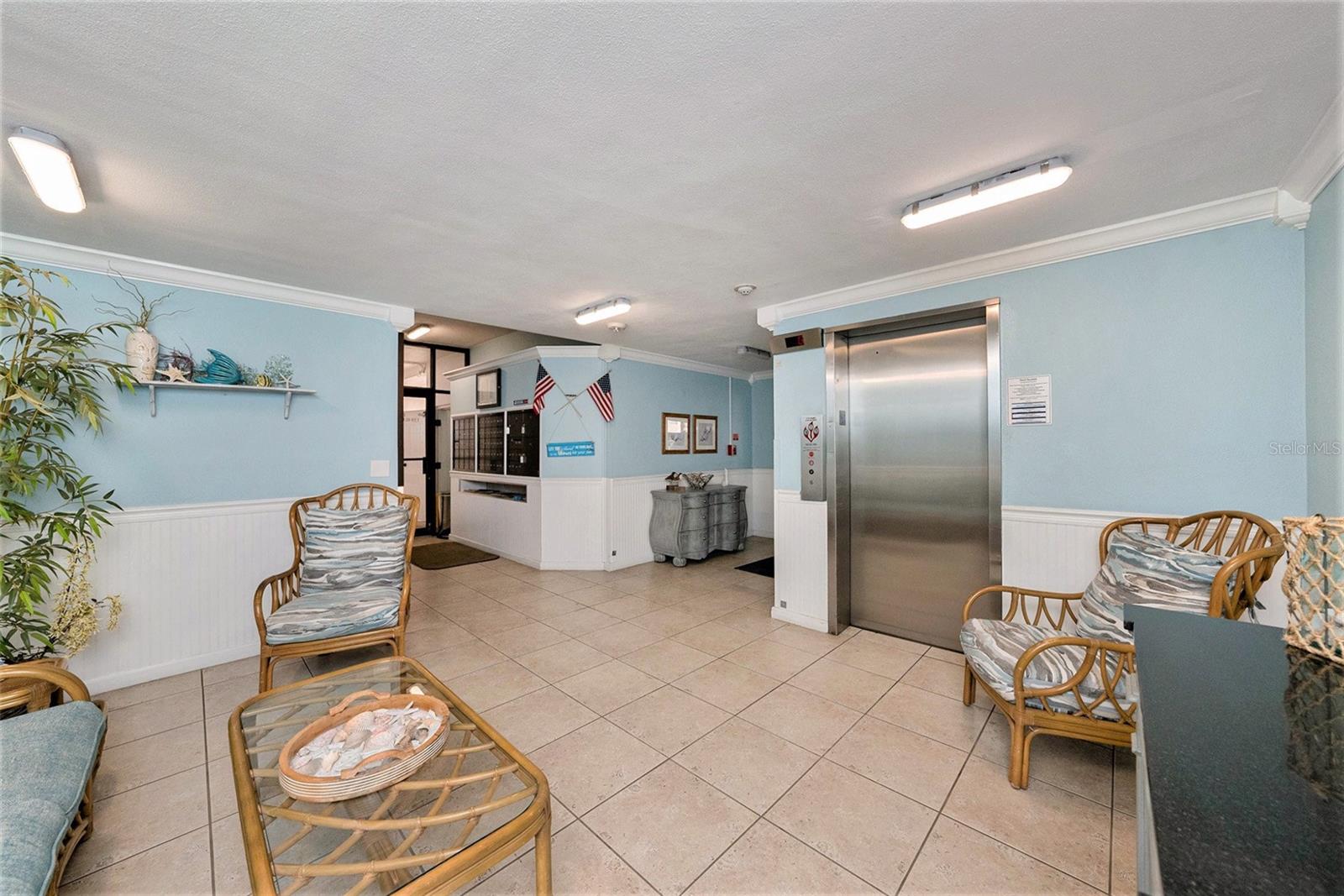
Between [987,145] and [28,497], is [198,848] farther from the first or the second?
[987,145]

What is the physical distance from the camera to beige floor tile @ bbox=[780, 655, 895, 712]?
267 centimetres

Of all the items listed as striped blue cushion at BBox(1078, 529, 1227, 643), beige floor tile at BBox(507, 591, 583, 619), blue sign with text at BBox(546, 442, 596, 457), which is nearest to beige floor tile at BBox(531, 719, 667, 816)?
beige floor tile at BBox(507, 591, 583, 619)

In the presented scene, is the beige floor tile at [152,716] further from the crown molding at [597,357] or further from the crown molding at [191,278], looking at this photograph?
the crown molding at [597,357]

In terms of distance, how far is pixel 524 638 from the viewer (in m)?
3.52

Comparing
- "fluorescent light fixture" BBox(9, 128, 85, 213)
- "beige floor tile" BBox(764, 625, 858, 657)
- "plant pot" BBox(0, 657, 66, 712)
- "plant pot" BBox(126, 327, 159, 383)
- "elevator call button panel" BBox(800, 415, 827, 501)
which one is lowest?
"beige floor tile" BBox(764, 625, 858, 657)

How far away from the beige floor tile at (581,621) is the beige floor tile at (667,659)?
Answer: 1.82 feet

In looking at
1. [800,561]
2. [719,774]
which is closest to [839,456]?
[800,561]

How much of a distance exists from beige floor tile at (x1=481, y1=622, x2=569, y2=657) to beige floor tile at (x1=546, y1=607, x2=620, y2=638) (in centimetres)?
6

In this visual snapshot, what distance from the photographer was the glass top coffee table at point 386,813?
1159 millimetres

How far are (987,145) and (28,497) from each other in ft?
16.0

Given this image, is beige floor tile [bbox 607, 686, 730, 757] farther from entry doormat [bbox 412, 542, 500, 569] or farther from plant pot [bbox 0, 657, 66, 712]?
entry doormat [bbox 412, 542, 500, 569]

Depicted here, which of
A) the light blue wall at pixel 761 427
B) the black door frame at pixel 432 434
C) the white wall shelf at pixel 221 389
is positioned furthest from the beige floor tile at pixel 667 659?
the black door frame at pixel 432 434

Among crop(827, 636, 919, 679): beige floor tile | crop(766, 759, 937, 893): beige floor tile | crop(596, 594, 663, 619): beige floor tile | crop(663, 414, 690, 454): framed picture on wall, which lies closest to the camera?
crop(766, 759, 937, 893): beige floor tile

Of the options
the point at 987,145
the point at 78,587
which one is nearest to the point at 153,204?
the point at 78,587
